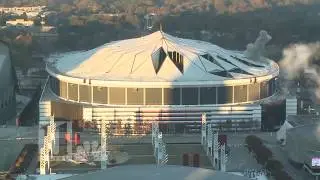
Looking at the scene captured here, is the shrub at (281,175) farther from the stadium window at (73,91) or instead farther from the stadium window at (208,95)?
the stadium window at (73,91)

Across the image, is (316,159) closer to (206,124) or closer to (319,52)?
(206,124)

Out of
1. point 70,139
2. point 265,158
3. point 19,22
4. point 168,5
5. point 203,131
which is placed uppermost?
point 168,5

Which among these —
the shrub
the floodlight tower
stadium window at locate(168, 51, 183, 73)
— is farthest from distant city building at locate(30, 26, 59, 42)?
the shrub

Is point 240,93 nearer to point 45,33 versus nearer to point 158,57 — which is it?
point 158,57

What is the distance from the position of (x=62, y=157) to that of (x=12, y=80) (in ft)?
32.0

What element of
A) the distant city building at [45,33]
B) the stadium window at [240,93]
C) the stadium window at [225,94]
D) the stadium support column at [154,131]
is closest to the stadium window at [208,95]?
the stadium window at [225,94]


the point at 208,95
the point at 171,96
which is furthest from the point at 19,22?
the point at 208,95

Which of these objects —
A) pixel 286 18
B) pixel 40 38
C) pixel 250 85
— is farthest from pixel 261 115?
pixel 286 18

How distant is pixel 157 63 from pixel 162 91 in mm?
1926

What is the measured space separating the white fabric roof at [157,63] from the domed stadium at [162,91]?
0.04 m

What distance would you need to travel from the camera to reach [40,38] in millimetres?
57250

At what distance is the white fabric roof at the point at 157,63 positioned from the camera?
28.7 m

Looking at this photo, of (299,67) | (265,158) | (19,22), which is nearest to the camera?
(265,158)

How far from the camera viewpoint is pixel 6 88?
30.9 meters
